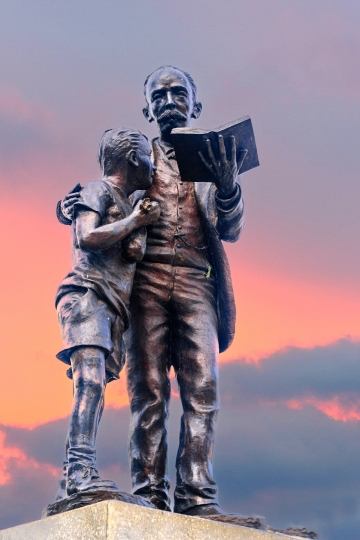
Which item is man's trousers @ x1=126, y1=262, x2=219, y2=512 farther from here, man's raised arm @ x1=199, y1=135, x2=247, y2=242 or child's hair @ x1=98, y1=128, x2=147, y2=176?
child's hair @ x1=98, y1=128, x2=147, y2=176

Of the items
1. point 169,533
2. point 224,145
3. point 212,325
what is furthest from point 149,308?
point 169,533

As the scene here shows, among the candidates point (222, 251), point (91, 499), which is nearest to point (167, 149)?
point (222, 251)

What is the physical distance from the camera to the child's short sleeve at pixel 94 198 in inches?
254

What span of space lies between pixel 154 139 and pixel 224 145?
1.28 meters

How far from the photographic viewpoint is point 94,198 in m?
6.51

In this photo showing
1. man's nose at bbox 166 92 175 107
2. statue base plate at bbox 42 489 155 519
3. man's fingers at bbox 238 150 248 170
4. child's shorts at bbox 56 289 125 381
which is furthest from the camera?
man's nose at bbox 166 92 175 107

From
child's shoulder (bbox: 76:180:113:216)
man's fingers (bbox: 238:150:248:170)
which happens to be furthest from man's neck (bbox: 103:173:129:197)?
man's fingers (bbox: 238:150:248:170)

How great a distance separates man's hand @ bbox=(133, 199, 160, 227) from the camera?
647 cm

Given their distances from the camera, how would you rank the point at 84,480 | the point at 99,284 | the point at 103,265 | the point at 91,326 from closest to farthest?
the point at 84,480 < the point at 91,326 < the point at 99,284 < the point at 103,265

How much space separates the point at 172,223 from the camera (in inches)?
284

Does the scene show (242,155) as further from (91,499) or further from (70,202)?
(91,499)

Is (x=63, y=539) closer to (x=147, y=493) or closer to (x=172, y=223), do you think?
(x=147, y=493)

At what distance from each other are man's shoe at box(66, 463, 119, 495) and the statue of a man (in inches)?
38.9

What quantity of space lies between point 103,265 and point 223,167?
44.2 inches
